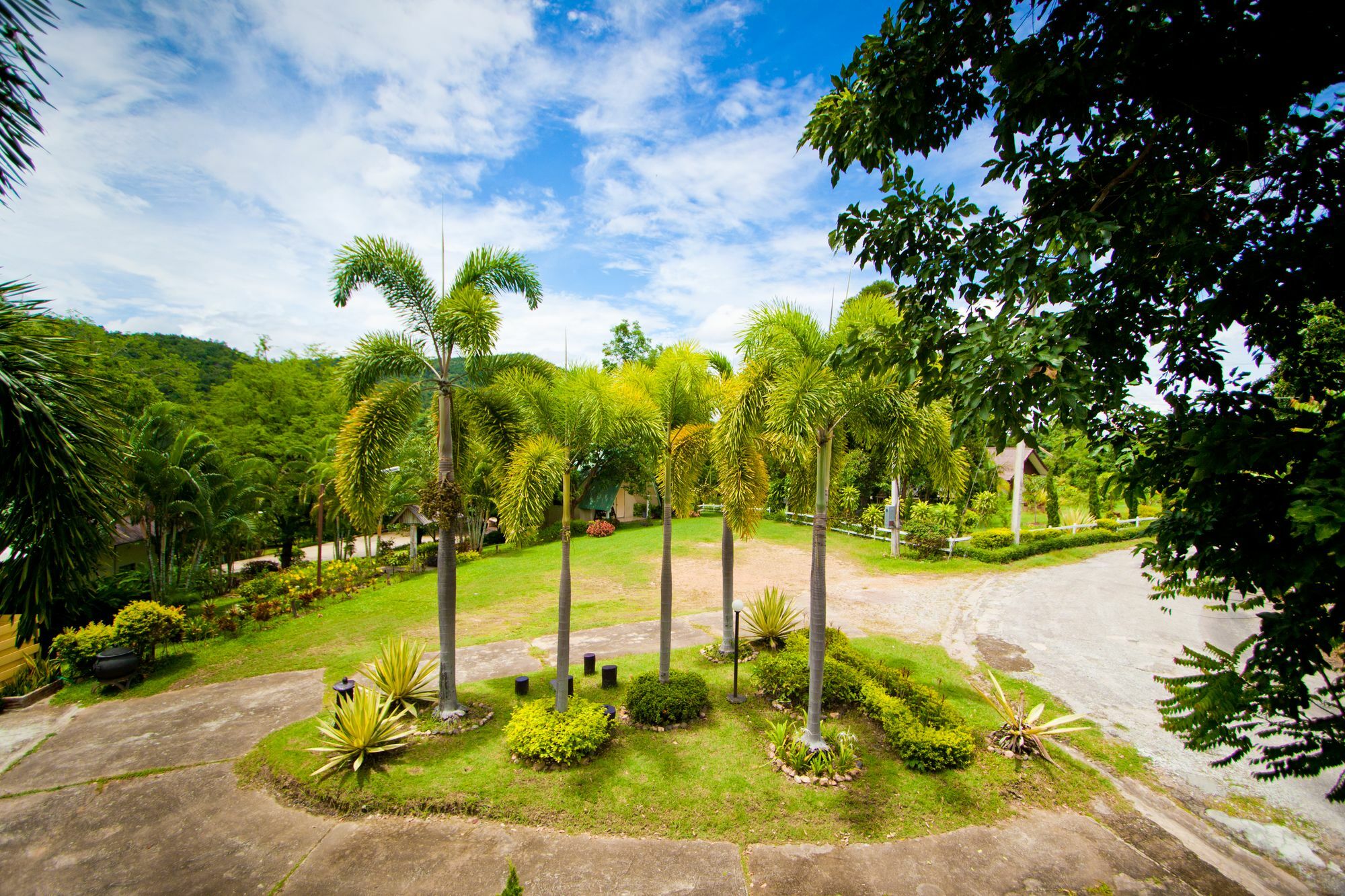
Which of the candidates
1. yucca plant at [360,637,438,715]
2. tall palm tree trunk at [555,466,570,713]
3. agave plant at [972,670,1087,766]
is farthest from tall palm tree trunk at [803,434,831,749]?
yucca plant at [360,637,438,715]

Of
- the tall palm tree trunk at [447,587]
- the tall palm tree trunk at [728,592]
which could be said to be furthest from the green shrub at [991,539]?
the tall palm tree trunk at [447,587]

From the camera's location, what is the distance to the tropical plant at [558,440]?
8266 mm

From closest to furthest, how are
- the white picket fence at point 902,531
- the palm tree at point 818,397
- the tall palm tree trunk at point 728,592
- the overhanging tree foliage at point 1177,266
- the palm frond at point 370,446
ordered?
the overhanging tree foliage at point 1177,266, the palm tree at point 818,397, the palm frond at point 370,446, the tall palm tree trunk at point 728,592, the white picket fence at point 902,531

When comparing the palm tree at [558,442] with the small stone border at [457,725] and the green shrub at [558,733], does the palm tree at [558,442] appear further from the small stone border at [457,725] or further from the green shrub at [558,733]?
the small stone border at [457,725]

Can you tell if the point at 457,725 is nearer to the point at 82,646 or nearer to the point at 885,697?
the point at 885,697

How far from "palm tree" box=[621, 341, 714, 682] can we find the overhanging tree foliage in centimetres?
488

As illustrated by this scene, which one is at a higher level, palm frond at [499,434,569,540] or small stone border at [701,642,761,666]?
palm frond at [499,434,569,540]

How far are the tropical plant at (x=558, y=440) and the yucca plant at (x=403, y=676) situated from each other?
2.31 meters

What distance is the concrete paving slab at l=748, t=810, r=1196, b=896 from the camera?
18.0 feet

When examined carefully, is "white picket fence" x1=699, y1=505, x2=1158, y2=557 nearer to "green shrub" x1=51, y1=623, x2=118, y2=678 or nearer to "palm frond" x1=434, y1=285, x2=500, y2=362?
"palm frond" x1=434, y1=285, x2=500, y2=362

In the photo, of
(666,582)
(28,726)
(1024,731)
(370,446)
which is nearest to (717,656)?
(666,582)

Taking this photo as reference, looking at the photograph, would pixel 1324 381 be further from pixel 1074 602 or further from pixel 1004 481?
→ pixel 1004 481

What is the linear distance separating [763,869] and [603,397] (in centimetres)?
620

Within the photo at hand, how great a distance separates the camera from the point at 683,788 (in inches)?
277
